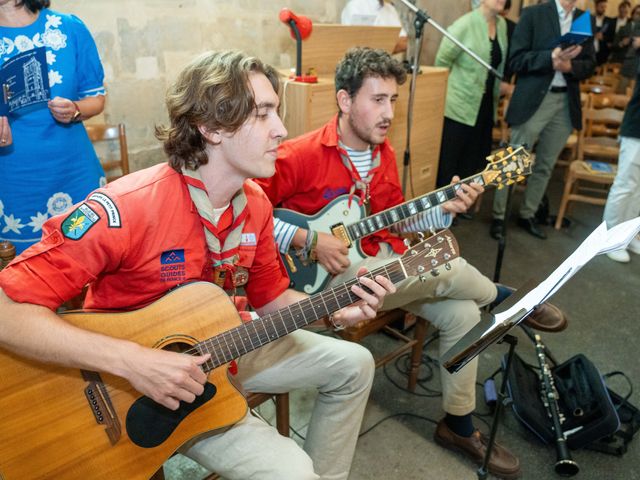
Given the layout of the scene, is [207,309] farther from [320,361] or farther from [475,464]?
[475,464]

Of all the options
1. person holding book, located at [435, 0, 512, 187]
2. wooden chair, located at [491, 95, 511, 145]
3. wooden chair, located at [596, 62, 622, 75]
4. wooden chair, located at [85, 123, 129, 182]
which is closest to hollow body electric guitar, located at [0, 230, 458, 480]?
wooden chair, located at [85, 123, 129, 182]

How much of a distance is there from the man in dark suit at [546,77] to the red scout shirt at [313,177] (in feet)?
6.23

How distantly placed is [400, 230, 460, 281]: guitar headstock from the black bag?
967 millimetres

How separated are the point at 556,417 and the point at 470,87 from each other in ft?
8.67

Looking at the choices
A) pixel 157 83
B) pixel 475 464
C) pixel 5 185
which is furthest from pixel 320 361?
pixel 157 83

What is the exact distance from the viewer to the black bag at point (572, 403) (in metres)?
1.92

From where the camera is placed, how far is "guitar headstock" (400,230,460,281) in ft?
4.69

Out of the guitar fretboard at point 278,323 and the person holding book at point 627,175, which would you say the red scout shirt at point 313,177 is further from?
the person holding book at point 627,175

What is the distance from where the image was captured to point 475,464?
6.29 feet

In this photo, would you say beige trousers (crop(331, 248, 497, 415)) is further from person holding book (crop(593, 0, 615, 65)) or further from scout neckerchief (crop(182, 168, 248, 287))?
person holding book (crop(593, 0, 615, 65))

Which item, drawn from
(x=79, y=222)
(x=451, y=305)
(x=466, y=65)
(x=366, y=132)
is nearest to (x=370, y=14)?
(x=466, y=65)

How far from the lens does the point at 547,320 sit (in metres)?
2.37

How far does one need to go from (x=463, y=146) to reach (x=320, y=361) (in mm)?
3021

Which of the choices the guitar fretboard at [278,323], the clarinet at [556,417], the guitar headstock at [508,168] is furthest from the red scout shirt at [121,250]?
the clarinet at [556,417]
